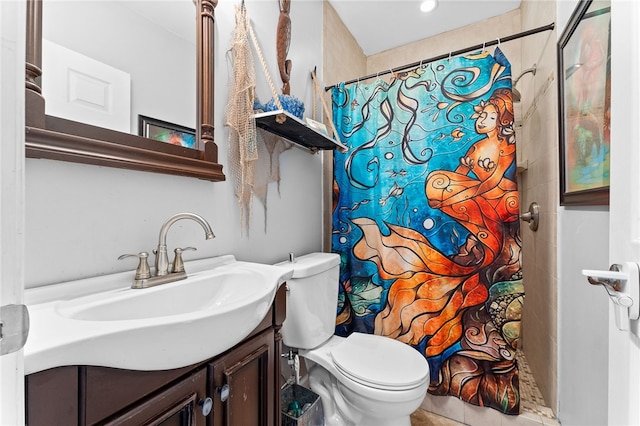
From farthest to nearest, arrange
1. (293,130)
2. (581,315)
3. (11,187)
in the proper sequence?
(293,130) → (581,315) → (11,187)

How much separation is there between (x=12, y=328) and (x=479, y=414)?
1725mm

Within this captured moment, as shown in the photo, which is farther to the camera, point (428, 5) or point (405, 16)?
point (405, 16)

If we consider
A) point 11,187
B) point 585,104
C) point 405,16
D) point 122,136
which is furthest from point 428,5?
point 11,187

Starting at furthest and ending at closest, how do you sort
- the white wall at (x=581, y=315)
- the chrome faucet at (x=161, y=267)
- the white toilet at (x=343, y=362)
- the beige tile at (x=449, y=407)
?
the beige tile at (x=449, y=407) < the white toilet at (x=343, y=362) < the white wall at (x=581, y=315) < the chrome faucet at (x=161, y=267)

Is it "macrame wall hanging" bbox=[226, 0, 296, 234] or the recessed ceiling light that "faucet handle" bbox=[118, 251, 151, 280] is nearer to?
"macrame wall hanging" bbox=[226, 0, 296, 234]

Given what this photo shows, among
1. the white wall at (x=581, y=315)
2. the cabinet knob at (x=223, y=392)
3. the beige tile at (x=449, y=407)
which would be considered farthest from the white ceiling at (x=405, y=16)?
the beige tile at (x=449, y=407)

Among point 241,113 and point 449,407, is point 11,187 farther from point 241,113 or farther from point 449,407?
point 449,407

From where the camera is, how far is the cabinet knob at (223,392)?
0.62 meters

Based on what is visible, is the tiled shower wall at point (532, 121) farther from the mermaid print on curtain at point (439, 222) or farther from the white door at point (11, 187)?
the white door at point (11, 187)

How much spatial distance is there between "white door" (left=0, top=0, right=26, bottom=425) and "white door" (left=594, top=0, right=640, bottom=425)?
792 millimetres

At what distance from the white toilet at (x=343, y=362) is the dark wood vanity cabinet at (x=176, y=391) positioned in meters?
0.33

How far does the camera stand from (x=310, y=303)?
118 cm

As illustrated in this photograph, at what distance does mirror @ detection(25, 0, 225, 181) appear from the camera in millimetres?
599

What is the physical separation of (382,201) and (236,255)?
0.82 m
